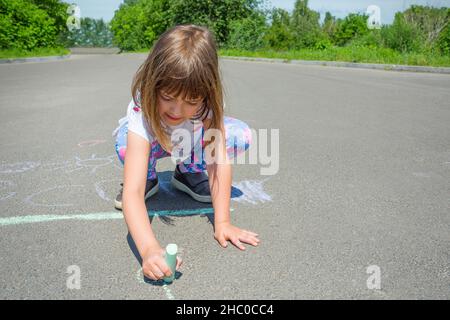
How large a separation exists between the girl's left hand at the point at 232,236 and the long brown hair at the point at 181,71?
54 centimetres

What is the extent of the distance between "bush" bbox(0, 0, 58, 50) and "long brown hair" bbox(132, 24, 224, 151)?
16.7 m

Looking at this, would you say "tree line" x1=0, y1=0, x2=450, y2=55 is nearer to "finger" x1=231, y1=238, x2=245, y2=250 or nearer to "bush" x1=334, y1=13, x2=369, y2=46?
"bush" x1=334, y1=13, x2=369, y2=46

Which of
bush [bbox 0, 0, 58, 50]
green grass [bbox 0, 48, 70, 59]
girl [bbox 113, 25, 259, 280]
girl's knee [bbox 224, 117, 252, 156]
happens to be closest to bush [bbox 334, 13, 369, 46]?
green grass [bbox 0, 48, 70, 59]

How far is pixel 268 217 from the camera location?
6.95 ft

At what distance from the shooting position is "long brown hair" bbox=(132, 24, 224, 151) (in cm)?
158

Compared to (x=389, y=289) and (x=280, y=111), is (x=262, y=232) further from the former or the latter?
(x=280, y=111)

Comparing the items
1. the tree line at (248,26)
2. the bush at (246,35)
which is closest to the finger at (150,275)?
the tree line at (248,26)

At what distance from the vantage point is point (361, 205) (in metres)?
2.26

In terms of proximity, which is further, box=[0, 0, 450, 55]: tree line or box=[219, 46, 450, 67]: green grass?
box=[0, 0, 450, 55]: tree line

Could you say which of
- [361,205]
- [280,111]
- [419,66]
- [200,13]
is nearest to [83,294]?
[361,205]

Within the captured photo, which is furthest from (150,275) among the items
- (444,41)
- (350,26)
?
(350,26)

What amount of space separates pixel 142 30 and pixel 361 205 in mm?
48253

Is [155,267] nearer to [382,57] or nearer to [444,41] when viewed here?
[382,57]

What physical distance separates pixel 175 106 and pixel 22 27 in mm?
17850
